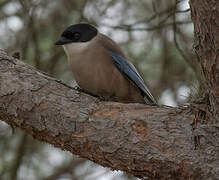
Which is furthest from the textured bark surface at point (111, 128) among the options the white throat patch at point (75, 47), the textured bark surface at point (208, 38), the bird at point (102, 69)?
the white throat patch at point (75, 47)

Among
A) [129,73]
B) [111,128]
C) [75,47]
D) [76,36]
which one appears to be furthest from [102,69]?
[111,128]

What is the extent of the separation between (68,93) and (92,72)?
1.16 metres

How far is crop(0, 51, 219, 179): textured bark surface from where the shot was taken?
3307mm

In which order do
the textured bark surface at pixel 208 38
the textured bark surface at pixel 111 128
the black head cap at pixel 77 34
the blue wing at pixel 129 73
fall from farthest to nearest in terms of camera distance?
the black head cap at pixel 77 34 → the blue wing at pixel 129 73 → the textured bark surface at pixel 111 128 → the textured bark surface at pixel 208 38

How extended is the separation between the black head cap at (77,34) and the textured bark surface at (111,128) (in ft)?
4.78

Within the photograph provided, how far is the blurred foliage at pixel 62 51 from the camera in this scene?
609cm

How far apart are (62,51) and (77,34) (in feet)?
3.73

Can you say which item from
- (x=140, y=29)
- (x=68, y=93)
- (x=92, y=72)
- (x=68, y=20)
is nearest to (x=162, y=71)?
(x=140, y=29)

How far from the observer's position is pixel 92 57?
16.4ft

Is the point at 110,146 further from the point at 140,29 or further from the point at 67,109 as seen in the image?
the point at 140,29

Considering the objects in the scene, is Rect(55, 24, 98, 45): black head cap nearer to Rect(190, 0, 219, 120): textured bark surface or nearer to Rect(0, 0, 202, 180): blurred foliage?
Rect(0, 0, 202, 180): blurred foliage

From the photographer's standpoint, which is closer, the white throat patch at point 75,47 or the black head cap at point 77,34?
the white throat patch at point 75,47

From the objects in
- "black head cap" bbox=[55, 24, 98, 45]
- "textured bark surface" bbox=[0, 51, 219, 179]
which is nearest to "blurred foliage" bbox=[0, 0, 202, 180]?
"black head cap" bbox=[55, 24, 98, 45]

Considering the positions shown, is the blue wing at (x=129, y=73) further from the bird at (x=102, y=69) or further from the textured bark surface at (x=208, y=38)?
the textured bark surface at (x=208, y=38)
